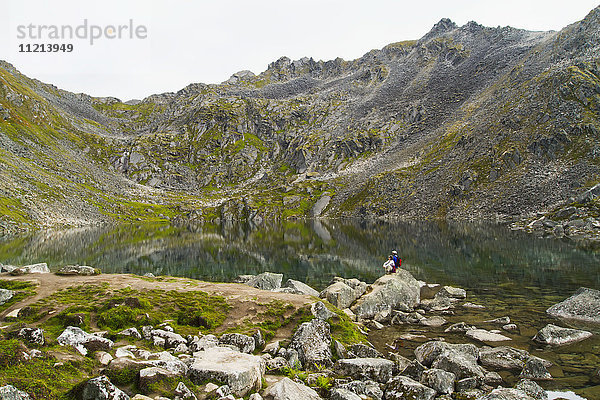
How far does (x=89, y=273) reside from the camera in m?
26.2

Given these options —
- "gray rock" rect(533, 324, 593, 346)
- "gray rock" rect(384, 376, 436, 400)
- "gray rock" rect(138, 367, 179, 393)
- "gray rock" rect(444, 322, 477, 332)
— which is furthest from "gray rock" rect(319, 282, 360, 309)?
"gray rock" rect(138, 367, 179, 393)

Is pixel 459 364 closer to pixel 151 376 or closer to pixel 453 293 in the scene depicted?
pixel 151 376

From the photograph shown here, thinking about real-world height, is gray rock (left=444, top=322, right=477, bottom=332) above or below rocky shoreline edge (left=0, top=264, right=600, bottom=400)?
below

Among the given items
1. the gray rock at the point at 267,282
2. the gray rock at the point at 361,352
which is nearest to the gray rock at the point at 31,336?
the gray rock at the point at 361,352

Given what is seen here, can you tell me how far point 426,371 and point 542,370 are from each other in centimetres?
542

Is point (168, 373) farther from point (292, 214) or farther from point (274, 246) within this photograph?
point (292, 214)

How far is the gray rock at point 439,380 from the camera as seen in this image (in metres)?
13.0

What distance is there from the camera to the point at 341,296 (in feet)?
90.1

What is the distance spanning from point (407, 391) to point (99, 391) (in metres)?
10.6

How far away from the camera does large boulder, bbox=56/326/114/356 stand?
1165cm

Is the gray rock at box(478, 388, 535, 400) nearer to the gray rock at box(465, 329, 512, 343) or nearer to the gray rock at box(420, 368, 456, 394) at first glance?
the gray rock at box(420, 368, 456, 394)

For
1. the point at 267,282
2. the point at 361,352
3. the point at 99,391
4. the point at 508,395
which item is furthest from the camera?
the point at 267,282

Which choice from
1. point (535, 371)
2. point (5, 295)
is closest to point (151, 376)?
point (5, 295)

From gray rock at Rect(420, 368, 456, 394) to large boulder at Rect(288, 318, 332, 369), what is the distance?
4377 millimetres
